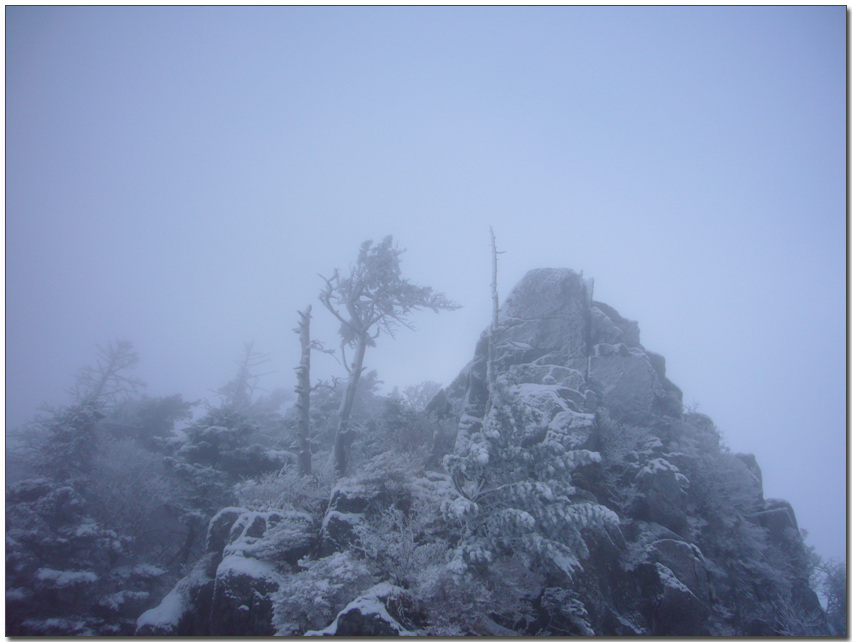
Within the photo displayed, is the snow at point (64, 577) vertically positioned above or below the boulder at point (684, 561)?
below

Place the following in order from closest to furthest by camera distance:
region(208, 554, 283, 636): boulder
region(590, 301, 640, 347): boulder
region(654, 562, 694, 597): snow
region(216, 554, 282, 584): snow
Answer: region(208, 554, 283, 636): boulder → region(216, 554, 282, 584): snow → region(654, 562, 694, 597): snow → region(590, 301, 640, 347): boulder

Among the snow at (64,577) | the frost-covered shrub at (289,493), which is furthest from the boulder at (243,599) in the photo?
the snow at (64,577)

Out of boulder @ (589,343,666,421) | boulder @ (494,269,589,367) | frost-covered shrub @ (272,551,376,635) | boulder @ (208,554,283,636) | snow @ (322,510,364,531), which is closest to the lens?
frost-covered shrub @ (272,551,376,635)

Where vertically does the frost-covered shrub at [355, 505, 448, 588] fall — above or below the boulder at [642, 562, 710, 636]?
above

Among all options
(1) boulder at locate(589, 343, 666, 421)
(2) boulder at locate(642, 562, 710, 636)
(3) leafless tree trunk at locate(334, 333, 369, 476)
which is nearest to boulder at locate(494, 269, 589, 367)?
(1) boulder at locate(589, 343, 666, 421)

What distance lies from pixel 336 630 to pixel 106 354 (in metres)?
31.6

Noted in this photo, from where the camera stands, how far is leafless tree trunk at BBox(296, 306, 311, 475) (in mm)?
16359

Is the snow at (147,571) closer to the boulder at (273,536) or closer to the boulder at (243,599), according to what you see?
the boulder at (273,536)

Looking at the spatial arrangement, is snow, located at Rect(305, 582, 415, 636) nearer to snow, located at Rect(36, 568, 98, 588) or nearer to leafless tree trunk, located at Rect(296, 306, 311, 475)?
leafless tree trunk, located at Rect(296, 306, 311, 475)

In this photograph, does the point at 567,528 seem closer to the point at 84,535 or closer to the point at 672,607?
the point at 672,607

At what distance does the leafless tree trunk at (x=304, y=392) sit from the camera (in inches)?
644

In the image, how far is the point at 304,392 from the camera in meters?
17.3

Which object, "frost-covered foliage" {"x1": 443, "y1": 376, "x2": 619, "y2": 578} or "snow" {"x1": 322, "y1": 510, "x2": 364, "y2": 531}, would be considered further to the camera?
"snow" {"x1": 322, "y1": 510, "x2": 364, "y2": 531}

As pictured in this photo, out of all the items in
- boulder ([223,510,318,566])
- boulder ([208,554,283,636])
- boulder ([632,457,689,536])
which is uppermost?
boulder ([632,457,689,536])
